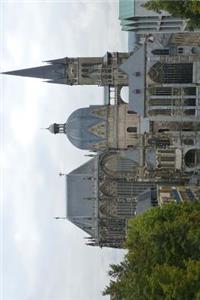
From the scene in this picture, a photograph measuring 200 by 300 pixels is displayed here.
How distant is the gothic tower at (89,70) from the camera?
9975 cm

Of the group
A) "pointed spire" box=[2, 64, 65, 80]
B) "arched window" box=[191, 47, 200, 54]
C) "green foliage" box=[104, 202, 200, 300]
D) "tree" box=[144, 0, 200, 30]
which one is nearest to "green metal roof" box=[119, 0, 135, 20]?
"pointed spire" box=[2, 64, 65, 80]

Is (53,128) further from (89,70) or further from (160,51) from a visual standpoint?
(160,51)

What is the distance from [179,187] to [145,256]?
124ft

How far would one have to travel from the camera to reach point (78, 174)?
110 metres

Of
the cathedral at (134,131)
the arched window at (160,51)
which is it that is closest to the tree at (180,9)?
the cathedral at (134,131)

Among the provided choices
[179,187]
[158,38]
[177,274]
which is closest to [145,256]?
[177,274]

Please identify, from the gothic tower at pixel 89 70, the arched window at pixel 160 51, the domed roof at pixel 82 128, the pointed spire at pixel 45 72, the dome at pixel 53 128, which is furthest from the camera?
the dome at pixel 53 128

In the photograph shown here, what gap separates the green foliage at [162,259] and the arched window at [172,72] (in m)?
32.0

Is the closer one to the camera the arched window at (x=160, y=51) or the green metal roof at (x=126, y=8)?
the arched window at (x=160, y=51)

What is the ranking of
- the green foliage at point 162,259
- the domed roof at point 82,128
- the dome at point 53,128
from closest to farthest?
1. the green foliage at point 162,259
2. the domed roof at point 82,128
3. the dome at point 53,128

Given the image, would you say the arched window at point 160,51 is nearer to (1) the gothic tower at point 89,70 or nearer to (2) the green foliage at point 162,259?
(1) the gothic tower at point 89,70

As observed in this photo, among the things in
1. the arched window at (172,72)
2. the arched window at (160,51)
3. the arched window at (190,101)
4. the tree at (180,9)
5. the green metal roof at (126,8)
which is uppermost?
the green metal roof at (126,8)

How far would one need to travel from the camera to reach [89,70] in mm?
100875

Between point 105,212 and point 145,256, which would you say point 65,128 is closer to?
point 105,212
